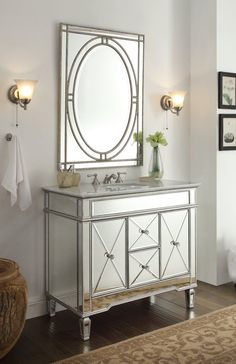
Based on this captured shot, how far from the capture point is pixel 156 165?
4070 mm

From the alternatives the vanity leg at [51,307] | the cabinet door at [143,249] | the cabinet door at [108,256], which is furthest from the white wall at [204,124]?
the vanity leg at [51,307]

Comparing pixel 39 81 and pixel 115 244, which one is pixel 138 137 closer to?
pixel 39 81

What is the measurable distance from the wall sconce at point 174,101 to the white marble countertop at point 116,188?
0.72m

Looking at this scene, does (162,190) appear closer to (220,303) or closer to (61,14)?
(220,303)

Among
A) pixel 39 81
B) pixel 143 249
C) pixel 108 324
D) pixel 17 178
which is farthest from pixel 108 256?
pixel 39 81

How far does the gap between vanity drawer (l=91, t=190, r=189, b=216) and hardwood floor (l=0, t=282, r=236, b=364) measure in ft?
2.75

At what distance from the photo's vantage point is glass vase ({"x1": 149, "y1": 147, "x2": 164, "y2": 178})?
13.3 feet

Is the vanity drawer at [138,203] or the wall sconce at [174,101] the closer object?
the vanity drawer at [138,203]

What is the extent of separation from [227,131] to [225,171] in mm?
364

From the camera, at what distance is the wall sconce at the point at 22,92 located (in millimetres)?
3410

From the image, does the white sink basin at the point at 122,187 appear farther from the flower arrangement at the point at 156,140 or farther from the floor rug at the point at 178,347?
the floor rug at the point at 178,347

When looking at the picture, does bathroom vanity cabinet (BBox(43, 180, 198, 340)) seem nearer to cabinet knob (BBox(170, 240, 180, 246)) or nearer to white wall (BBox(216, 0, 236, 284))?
cabinet knob (BBox(170, 240, 180, 246))

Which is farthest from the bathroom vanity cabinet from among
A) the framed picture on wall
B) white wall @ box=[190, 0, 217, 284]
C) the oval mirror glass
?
the framed picture on wall

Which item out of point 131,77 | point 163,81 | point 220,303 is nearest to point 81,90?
point 131,77
